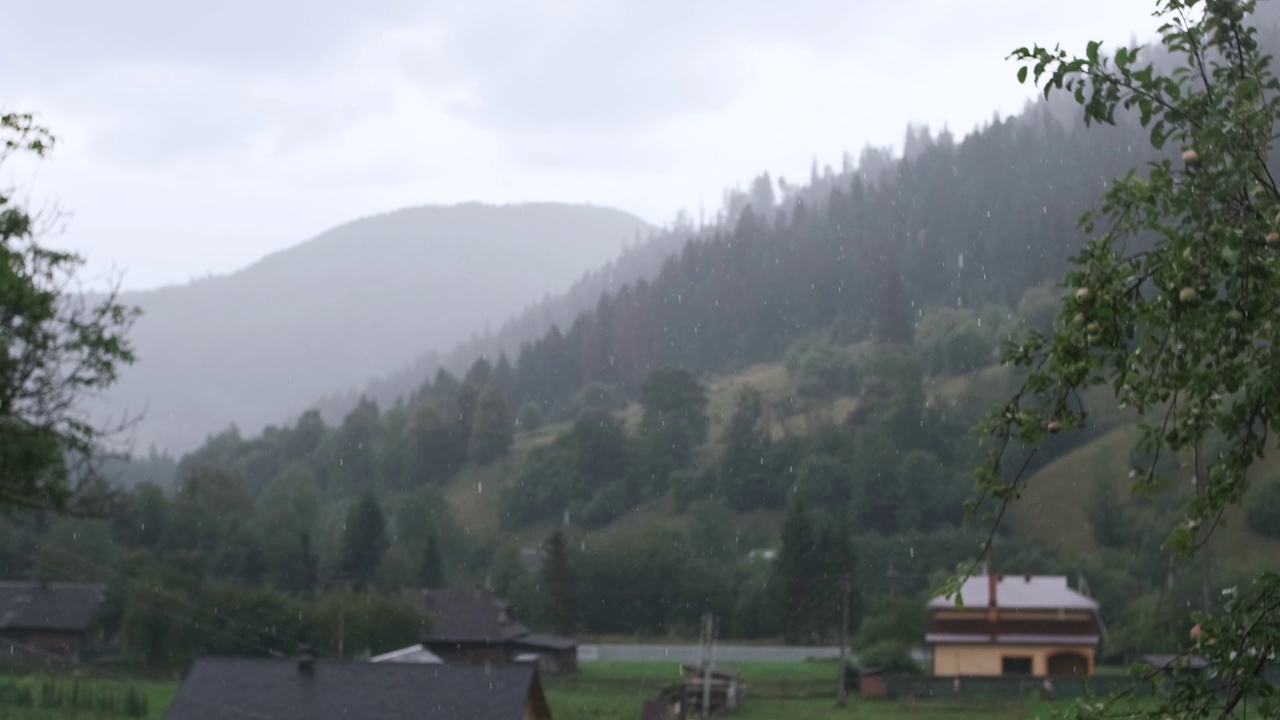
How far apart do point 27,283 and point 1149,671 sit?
11553mm

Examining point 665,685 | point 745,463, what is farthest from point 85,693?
point 745,463

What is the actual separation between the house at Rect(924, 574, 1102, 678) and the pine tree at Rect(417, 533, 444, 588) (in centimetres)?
2198

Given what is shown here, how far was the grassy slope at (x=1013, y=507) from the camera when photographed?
191ft

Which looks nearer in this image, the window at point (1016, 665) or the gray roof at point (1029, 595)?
the window at point (1016, 665)

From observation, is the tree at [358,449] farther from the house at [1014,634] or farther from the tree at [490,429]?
the house at [1014,634]

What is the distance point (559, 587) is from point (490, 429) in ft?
150

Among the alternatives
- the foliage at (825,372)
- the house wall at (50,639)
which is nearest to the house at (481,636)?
the house wall at (50,639)

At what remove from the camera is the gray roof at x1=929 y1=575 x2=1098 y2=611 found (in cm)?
4072

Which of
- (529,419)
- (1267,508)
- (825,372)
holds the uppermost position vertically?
(825,372)

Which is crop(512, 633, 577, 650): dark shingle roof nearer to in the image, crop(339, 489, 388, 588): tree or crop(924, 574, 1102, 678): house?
crop(339, 489, 388, 588): tree

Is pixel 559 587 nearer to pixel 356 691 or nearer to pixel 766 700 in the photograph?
pixel 766 700

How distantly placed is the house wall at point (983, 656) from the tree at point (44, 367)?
29406mm

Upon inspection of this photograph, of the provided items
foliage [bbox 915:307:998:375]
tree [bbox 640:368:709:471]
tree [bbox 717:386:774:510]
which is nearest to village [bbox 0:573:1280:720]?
tree [bbox 717:386:774:510]

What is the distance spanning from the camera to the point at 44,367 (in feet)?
44.4
